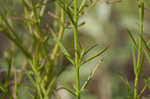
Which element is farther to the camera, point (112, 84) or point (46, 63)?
point (112, 84)

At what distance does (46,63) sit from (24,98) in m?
0.29

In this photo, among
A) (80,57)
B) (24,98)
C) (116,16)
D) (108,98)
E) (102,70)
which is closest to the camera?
(80,57)

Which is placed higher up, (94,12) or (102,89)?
(94,12)

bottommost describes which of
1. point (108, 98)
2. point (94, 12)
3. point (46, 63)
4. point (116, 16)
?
point (108, 98)

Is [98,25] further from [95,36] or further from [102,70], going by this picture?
[102,70]

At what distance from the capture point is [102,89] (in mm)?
1697

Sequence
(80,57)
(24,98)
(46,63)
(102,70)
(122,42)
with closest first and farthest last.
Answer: (80,57) → (46,63) → (24,98) → (102,70) → (122,42)

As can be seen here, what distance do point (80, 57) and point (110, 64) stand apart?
1456 millimetres

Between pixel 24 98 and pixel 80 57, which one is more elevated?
pixel 80 57

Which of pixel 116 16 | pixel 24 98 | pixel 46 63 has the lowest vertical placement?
pixel 116 16

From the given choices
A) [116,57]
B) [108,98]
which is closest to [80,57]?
[108,98]

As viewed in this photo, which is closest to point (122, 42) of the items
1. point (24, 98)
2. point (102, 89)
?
point (102, 89)

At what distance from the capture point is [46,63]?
1.71 ft

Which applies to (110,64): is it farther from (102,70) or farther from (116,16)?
(116,16)
